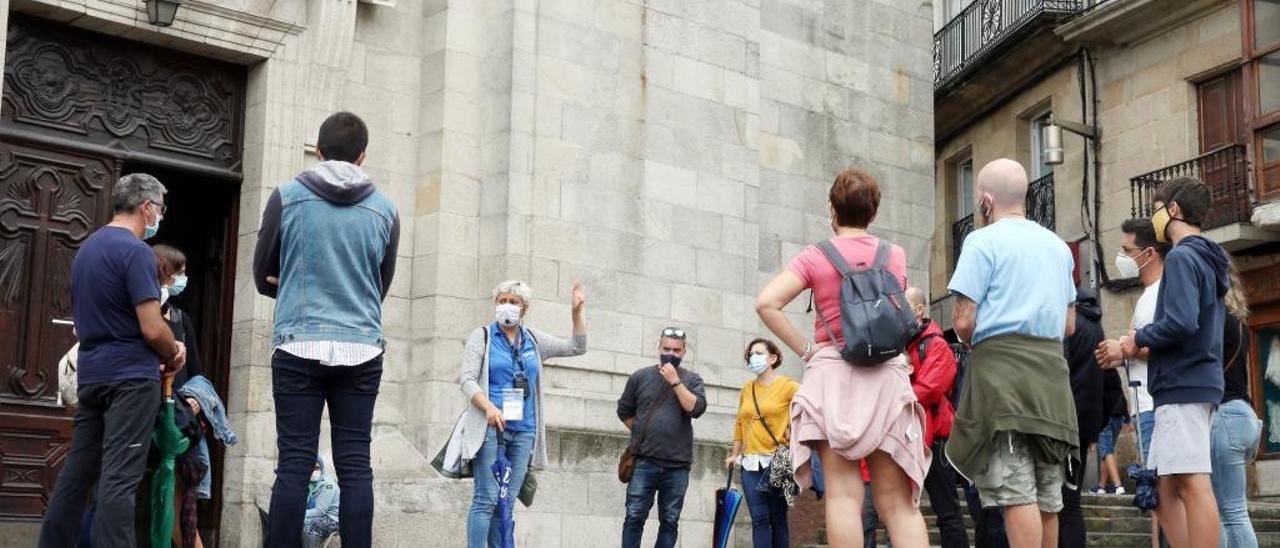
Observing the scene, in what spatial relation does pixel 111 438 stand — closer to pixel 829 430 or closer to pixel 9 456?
pixel 829 430

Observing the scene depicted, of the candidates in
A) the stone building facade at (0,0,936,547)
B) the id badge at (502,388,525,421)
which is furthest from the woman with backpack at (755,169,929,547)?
the stone building facade at (0,0,936,547)

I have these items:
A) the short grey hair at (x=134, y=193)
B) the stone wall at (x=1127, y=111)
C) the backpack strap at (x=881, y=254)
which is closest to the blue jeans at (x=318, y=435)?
the short grey hair at (x=134, y=193)

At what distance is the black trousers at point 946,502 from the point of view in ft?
31.8

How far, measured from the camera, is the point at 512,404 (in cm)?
955

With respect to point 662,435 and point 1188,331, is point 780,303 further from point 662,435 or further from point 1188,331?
point 662,435

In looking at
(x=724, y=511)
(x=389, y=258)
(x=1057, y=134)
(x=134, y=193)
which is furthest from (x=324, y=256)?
(x=1057, y=134)

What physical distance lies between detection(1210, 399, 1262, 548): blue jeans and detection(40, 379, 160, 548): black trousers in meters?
4.97

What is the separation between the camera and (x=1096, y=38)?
23.7 metres

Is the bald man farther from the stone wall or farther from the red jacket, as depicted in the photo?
the stone wall

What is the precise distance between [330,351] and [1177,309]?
3792mm

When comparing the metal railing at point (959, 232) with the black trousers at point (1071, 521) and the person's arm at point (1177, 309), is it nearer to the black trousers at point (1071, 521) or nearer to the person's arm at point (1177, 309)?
the black trousers at point (1071, 521)

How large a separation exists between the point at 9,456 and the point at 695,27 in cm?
672

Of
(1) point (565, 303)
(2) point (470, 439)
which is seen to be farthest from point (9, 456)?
(1) point (565, 303)

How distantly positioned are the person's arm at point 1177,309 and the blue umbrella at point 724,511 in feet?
16.9
